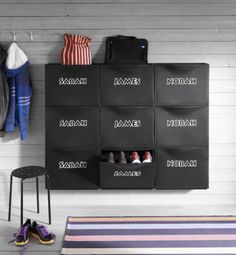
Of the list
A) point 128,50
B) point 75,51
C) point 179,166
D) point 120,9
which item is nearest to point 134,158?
point 179,166

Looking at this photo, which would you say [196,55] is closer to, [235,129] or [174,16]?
[174,16]

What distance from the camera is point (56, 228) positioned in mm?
3275

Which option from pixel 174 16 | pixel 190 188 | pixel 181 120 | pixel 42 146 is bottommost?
pixel 190 188

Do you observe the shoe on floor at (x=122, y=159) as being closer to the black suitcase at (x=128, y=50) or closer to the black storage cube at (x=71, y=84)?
the black storage cube at (x=71, y=84)

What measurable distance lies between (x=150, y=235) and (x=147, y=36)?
1684mm

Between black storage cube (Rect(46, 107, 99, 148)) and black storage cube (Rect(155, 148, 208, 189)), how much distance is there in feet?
1.95

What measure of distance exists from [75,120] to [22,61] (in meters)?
0.67

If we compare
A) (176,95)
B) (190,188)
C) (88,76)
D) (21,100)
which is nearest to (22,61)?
(21,100)

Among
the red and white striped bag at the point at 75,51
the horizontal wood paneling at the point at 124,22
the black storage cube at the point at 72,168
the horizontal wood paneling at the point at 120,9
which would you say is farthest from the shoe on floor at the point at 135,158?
the horizontal wood paneling at the point at 120,9

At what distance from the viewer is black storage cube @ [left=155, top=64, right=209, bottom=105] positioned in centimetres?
351

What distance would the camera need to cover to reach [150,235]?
3107mm

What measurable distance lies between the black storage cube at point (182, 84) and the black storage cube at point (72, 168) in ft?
2.55

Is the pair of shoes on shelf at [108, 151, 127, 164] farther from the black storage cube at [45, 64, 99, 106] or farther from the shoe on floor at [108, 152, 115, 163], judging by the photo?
the black storage cube at [45, 64, 99, 106]

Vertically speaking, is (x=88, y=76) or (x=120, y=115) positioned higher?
(x=88, y=76)
